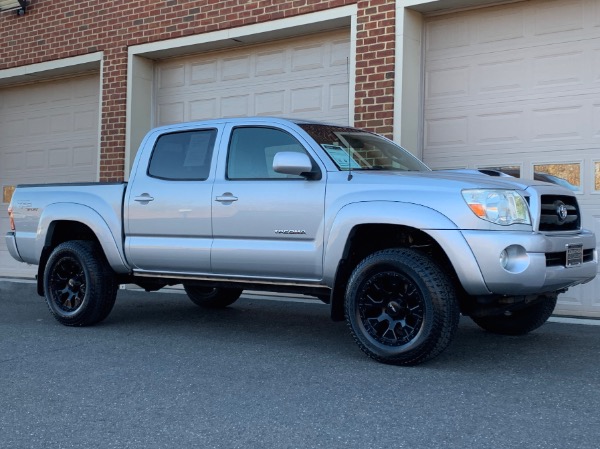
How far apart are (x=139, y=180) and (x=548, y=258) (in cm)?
357

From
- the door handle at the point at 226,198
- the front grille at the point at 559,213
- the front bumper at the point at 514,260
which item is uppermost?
the door handle at the point at 226,198

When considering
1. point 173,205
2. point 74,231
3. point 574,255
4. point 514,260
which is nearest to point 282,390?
point 514,260

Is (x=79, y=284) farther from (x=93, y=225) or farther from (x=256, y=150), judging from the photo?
(x=256, y=150)

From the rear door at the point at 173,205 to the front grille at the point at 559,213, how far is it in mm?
2579

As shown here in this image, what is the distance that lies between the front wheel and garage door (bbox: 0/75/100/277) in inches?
322

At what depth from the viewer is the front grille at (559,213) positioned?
17.4 feet

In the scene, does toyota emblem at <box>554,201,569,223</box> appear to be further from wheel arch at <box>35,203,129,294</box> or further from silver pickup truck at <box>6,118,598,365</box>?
wheel arch at <box>35,203,129,294</box>

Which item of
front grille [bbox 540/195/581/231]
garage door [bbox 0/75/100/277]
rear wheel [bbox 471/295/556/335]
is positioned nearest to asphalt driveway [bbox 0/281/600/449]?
rear wheel [bbox 471/295/556/335]

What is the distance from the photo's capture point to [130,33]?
11.9 meters

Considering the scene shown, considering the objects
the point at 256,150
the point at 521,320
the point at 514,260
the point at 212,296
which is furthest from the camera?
the point at 212,296

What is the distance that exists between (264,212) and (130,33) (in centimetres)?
695

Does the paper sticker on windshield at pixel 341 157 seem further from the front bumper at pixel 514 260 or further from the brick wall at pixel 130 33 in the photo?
the brick wall at pixel 130 33

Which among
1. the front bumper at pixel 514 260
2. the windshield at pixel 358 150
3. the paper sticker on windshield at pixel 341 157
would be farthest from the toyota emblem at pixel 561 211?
the paper sticker on windshield at pixel 341 157

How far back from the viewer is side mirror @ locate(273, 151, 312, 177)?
5.61 m
